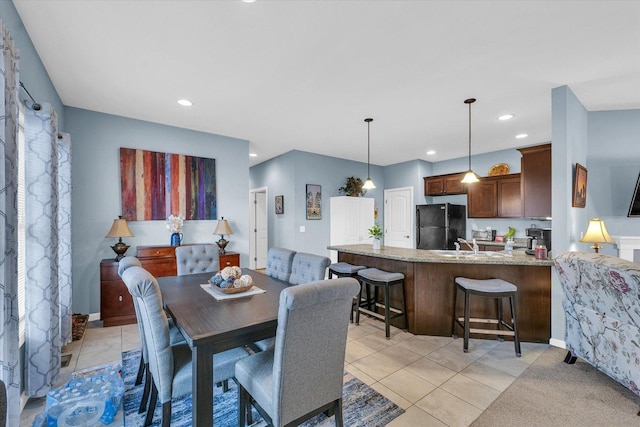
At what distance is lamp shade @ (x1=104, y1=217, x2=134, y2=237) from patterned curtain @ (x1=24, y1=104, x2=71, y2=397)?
3.92 feet

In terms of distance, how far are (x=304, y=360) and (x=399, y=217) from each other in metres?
5.67

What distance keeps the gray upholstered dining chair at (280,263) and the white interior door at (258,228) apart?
4029mm

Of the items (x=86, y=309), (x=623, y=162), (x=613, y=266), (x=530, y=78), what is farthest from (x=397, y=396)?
(x=623, y=162)

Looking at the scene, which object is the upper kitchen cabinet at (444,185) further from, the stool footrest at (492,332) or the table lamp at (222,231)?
the table lamp at (222,231)

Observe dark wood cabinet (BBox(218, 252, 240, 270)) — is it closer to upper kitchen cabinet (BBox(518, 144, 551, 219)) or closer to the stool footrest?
the stool footrest

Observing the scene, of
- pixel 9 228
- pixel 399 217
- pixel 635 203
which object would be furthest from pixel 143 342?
pixel 399 217

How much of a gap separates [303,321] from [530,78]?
10.2 feet

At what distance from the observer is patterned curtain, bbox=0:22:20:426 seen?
55.9 inches

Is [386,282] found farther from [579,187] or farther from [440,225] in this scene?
[440,225]

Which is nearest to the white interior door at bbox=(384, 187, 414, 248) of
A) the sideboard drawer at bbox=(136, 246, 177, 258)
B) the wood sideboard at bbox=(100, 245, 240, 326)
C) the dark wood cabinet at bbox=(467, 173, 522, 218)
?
the dark wood cabinet at bbox=(467, 173, 522, 218)

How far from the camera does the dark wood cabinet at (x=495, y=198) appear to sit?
→ 17.0 ft

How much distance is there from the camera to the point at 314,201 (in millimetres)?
5766

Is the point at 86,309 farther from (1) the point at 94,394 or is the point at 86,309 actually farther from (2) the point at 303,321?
(2) the point at 303,321

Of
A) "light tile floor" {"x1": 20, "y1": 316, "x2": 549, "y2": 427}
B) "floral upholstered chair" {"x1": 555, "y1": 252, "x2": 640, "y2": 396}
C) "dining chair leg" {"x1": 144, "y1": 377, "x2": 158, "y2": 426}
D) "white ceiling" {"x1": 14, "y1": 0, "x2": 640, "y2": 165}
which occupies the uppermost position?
"white ceiling" {"x1": 14, "y1": 0, "x2": 640, "y2": 165}
